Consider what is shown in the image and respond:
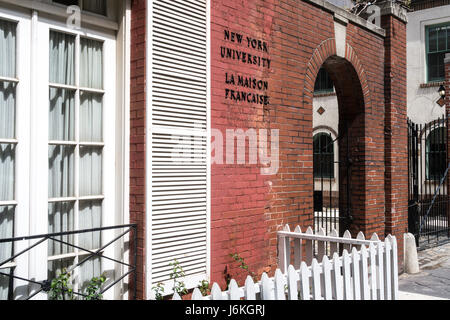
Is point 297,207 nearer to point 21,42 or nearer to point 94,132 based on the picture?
point 94,132

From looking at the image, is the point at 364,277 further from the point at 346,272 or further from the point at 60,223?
the point at 60,223

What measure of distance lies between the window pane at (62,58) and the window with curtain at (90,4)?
10.6 inches

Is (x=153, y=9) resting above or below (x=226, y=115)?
above

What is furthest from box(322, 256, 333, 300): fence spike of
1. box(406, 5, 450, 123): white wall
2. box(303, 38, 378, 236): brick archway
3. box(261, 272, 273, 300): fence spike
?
box(406, 5, 450, 123): white wall

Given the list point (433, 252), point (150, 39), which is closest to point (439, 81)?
point (433, 252)

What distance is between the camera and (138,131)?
13.1 ft

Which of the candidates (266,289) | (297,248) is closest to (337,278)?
(266,289)

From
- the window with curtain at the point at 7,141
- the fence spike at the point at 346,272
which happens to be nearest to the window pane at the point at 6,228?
the window with curtain at the point at 7,141

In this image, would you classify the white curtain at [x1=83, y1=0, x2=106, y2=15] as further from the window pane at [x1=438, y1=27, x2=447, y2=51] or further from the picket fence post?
the window pane at [x1=438, y1=27, x2=447, y2=51]

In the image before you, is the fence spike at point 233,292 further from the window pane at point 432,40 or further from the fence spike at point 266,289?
the window pane at point 432,40

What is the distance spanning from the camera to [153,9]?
13.3ft

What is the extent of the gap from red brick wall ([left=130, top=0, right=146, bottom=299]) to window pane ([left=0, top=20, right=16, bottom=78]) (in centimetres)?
100

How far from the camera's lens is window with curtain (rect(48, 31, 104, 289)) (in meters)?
3.64
